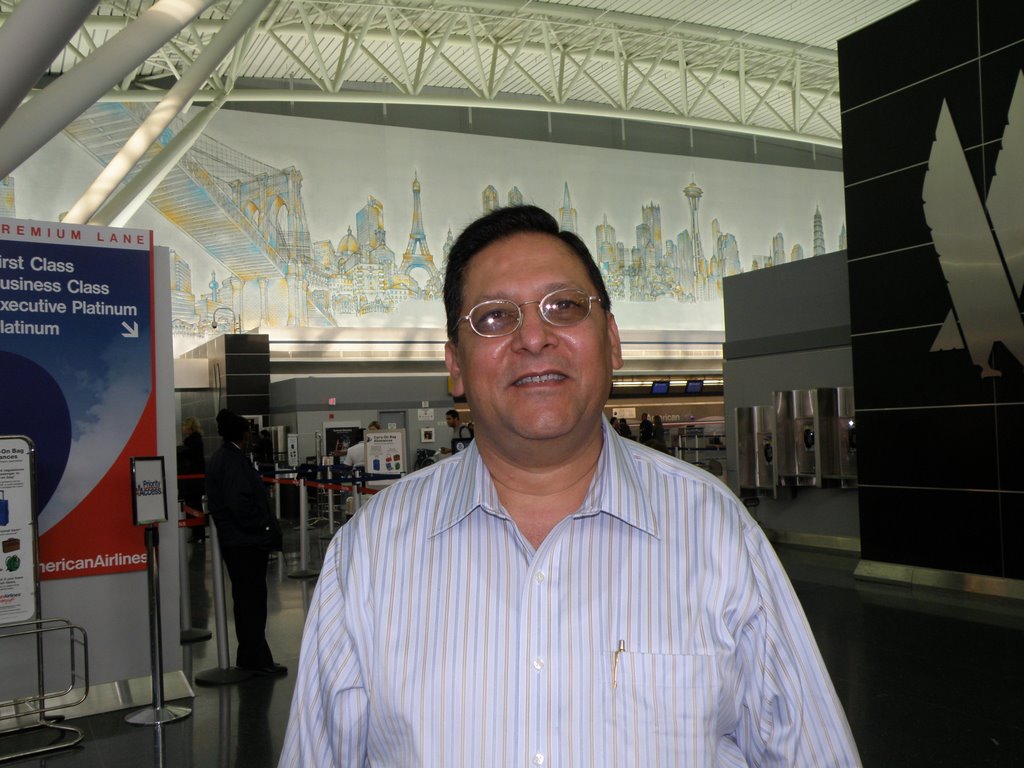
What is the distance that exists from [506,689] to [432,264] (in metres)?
30.6

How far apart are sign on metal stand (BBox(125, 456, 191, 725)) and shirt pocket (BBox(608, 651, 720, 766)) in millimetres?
4956

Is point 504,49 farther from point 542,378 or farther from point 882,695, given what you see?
point 542,378

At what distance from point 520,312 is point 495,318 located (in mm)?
48

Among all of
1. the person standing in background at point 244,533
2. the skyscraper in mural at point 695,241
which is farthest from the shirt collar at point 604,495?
the skyscraper in mural at point 695,241

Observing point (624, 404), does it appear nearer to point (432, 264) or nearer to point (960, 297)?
point (432, 264)

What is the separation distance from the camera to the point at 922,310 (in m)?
9.30

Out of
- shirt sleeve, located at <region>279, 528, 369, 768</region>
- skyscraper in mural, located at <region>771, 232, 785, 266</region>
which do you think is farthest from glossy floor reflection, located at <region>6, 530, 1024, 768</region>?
skyscraper in mural, located at <region>771, 232, 785, 266</region>

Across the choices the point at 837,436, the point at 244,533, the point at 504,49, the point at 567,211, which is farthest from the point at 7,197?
the point at 837,436

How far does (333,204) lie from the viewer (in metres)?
29.8

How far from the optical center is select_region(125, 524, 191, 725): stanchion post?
5.80 m

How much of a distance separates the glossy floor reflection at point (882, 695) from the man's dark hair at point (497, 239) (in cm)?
398

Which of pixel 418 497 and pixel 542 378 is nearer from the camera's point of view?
pixel 542 378

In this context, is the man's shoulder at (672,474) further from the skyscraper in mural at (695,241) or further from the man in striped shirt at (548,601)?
the skyscraper in mural at (695,241)

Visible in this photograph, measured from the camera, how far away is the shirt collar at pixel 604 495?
5.26 ft
